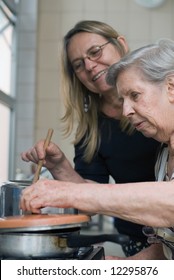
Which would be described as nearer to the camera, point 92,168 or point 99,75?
point 99,75

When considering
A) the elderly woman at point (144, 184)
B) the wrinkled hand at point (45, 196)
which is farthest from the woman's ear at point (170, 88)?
the wrinkled hand at point (45, 196)

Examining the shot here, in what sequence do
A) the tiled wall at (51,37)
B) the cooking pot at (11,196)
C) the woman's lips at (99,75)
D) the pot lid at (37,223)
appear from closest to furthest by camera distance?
the pot lid at (37,223) → the cooking pot at (11,196) → the woman's lips at (99,75) → the tiled wall at (51,37)

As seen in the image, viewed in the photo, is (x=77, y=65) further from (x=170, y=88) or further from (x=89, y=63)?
(x=170, y=88)

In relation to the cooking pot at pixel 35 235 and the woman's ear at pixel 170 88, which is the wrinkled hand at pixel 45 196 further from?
the woman's ear at pixel 170 88

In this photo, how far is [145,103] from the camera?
2.89ft

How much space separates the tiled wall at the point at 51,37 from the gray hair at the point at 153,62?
2.33 metres

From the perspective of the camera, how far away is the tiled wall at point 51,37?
3.27 meters

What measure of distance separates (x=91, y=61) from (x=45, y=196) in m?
0.56

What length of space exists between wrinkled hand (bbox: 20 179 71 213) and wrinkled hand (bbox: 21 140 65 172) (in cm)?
29

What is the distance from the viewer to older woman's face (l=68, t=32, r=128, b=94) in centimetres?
122

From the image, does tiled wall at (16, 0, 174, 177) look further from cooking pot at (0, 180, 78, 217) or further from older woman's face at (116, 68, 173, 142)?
older woman's face at (116, 68, 173, 142)

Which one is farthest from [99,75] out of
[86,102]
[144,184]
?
[144,184]
